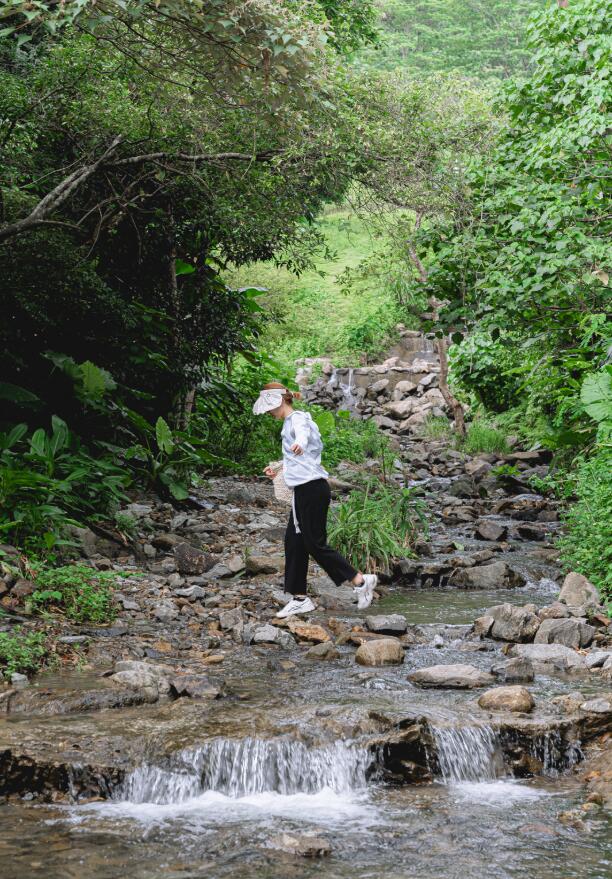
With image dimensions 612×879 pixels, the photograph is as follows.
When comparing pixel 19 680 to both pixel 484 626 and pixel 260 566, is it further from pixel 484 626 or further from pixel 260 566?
pixel 484 626

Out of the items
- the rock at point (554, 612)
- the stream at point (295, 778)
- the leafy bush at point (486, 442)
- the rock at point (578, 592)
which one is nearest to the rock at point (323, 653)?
the stream at point (295, 778)

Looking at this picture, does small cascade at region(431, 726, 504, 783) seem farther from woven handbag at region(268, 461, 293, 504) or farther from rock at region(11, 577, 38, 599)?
rock at region(11, 577, 38, 599)

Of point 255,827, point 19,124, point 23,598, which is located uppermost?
point 19,124

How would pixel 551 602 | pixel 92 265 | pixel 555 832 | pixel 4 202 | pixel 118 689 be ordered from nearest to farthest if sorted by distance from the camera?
pixel 555 832 → pixel 118 689 → pixel 551 602 → pixel 4 202 → pixel 92 265

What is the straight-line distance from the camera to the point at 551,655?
6.40 metres

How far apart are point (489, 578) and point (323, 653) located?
3249 millimetres

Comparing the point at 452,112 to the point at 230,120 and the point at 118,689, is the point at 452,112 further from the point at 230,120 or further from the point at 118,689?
the point at 118,689

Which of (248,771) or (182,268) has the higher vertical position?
(182,268)

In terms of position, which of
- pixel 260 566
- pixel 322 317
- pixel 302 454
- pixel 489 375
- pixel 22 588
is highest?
pixel 322 317

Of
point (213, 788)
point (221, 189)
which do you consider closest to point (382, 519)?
point (221, 189)

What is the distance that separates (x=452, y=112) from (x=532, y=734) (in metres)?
8.05

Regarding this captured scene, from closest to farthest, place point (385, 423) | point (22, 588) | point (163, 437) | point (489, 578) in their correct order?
point (22, 588) → point (489, 578) → point (163, 437) → point (385, 423)

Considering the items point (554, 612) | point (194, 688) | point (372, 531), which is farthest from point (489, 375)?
point (194, 688)

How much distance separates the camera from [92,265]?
30.7ft
